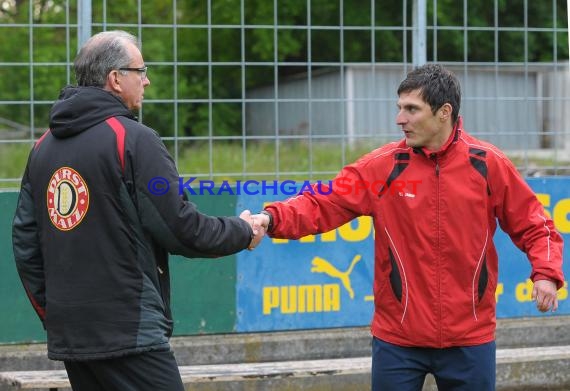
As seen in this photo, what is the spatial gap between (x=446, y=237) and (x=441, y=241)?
0.03m

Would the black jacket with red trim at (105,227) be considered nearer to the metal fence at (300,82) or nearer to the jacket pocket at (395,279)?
the jacket pocket at (395,279)

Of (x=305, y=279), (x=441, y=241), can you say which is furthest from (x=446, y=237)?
(x=305, y=279)

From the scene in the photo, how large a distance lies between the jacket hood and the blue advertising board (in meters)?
3.29

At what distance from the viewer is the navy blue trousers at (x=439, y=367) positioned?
4.05m

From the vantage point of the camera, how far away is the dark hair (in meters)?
4.11

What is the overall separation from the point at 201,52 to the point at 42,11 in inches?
207

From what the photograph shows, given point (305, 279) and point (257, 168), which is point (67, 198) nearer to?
point (305, 279)

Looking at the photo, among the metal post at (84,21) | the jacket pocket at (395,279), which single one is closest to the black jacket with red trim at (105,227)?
the jacket pocket at (395,279)

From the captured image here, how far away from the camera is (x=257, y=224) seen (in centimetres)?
407

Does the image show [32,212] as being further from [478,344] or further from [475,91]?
[475,91]

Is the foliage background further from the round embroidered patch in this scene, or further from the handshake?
the round embroidered patch

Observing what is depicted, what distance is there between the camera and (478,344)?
4066 millimetres

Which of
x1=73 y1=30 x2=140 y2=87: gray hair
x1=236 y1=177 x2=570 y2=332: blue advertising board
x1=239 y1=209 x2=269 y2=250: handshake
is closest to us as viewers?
x1=73 y1=30 x2=140 y2=87: gray hair

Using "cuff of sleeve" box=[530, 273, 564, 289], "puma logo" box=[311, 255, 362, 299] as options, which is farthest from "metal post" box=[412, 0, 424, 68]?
"cuff of sleeve" box=[530, 273, 564, 289]
